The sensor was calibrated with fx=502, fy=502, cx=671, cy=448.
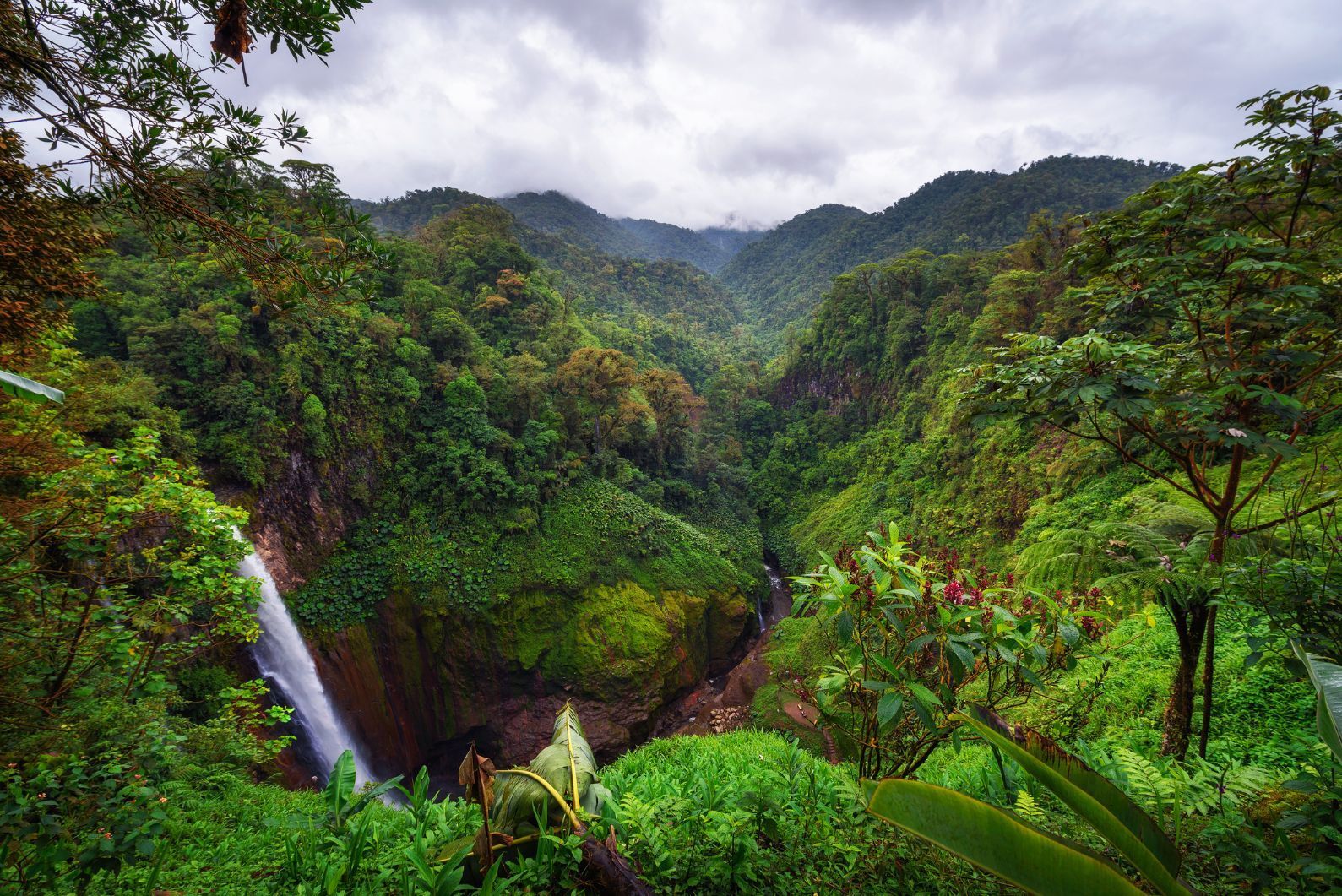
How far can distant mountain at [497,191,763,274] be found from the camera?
63.3 meters

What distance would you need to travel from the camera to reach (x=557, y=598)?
1239 cm

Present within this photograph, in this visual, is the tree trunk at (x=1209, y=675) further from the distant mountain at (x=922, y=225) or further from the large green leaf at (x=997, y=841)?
the distant mountain at (x=922, y=225)

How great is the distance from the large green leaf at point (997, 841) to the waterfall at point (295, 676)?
429 inches

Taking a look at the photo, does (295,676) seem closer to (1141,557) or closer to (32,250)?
(32,250)

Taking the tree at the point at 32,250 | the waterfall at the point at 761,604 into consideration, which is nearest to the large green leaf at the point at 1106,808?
the tree at the point at 32,250

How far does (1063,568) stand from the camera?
3.70 metres

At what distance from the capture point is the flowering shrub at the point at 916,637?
1.70 metres

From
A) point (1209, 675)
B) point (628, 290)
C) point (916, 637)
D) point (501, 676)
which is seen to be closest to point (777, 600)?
point (501, 676)

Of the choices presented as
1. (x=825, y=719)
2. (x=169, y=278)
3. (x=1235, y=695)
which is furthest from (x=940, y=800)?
(x=169, y=278)

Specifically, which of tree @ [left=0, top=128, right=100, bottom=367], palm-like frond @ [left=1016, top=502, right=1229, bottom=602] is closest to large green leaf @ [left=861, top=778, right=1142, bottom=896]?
palm-like frond @ [left=1016, top=502, right=1229, bottom=602]

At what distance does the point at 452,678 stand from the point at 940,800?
12658 mm

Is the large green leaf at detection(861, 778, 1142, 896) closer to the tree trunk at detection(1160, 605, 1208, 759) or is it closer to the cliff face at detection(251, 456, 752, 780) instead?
the tree trunk at detection(1160, 605, 1208, 759)

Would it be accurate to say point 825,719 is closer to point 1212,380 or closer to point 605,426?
point 1212,380

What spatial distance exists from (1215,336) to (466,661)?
12965mm
